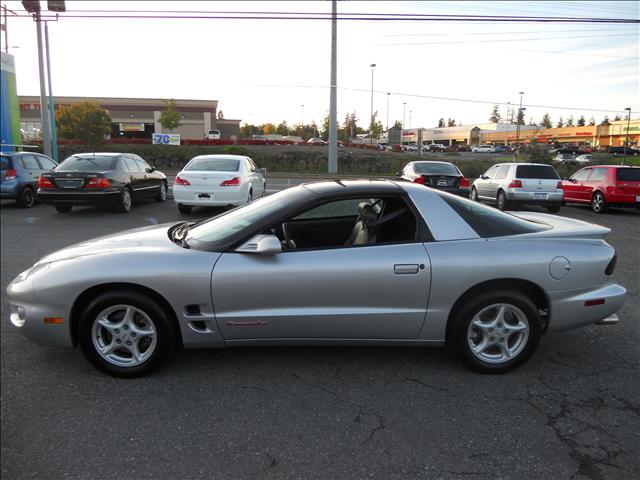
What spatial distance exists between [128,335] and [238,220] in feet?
3.82

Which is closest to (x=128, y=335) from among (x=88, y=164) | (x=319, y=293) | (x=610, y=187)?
(x=319, y=293)

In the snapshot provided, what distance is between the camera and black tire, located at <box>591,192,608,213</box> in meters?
13.7

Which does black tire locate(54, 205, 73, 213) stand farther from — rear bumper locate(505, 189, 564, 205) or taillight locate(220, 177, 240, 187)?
rear bumper locate(505, 189, 564, 205)

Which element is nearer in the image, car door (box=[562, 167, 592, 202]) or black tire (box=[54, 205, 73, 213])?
black tire (box=[54, 205, 73, 213])

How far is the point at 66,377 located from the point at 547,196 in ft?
42.0

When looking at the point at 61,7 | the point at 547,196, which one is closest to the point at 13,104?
the point at 61,7

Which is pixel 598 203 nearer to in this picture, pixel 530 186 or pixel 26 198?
pixel 530 186

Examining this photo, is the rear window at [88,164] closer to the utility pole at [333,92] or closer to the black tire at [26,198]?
the black tire at [26,198]

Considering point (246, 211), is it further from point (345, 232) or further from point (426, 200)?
point (426, 200)

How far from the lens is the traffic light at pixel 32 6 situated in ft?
58.4

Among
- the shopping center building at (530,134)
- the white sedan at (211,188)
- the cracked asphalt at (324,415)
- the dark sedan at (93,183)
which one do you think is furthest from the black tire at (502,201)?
the shopping center building at (530,134)

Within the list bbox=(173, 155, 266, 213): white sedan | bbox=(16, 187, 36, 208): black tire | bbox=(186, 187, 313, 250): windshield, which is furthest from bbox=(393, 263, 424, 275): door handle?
bbox=(16, 187, 36, 208): black tire

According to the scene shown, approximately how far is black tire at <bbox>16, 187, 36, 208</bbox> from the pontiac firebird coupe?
10.3 meters

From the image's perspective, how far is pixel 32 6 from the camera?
703 inches
